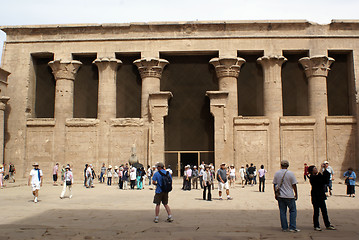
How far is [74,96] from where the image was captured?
26.7m

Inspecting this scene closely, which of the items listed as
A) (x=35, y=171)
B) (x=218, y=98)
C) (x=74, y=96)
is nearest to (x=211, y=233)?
(x=35, y=171)

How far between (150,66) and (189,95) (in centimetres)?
381

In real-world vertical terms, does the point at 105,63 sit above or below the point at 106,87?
above

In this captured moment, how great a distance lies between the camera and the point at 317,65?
24500mm

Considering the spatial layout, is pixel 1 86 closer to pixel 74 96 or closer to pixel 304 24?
pixel 74 96

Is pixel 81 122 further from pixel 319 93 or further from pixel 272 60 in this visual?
pixel 319 93

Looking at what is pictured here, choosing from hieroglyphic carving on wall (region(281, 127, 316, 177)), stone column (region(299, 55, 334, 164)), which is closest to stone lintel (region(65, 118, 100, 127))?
hieroglyphic carving on wall (region(281, 127, 316, 177))

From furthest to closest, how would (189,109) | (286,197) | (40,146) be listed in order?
(189,109) < (40,146) < (286,197)

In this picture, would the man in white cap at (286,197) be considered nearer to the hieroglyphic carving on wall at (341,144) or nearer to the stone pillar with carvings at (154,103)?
the stone pillar with carvings at (154,103)

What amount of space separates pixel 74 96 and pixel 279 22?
15.2m

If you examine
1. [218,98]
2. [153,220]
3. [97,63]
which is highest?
[97,63]

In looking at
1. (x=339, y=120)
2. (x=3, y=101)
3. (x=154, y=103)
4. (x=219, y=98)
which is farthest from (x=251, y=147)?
(x=3, y=101)

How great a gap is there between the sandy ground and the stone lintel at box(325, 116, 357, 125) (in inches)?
435

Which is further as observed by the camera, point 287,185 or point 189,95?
point 189,95
